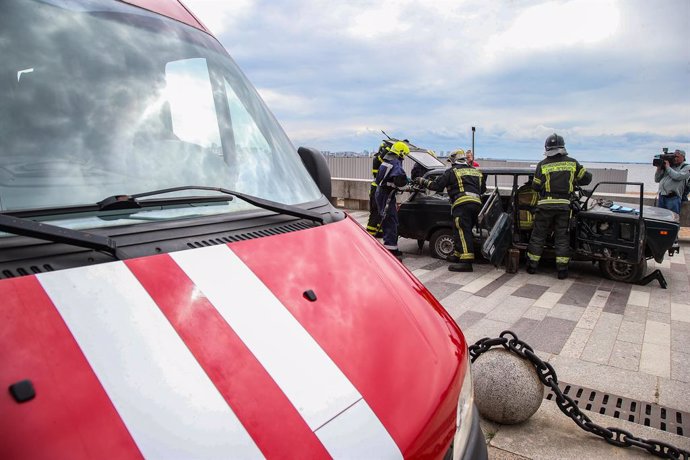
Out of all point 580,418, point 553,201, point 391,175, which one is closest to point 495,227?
point 553,201

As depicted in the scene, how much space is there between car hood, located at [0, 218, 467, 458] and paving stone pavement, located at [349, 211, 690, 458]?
6.01 feet

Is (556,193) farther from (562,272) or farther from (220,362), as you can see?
(220,362)

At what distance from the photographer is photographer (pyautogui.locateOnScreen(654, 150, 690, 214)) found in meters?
8.96

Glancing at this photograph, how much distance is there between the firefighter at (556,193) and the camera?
6375 millimetres

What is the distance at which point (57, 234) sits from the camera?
1.20 meters

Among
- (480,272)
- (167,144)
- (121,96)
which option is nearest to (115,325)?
(167,144)

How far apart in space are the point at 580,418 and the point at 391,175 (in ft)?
18.2

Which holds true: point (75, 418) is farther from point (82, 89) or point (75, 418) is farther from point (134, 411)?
point (82, 89)

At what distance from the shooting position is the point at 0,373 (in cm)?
91

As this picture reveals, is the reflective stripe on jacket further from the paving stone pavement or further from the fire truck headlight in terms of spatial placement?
the fire truck headlight

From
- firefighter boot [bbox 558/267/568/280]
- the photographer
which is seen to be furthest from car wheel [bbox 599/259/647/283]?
the photographer

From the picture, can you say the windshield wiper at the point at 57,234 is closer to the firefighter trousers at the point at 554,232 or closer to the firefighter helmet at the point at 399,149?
the firefighter trousers at the point at 554,232

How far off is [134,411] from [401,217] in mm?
7343

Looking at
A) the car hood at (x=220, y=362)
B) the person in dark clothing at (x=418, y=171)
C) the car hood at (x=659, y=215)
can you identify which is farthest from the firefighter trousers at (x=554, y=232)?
the car hood at (x=220, y=362)
